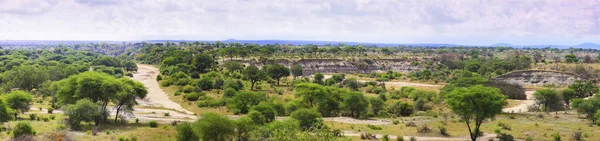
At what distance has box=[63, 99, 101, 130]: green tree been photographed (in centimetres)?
3428

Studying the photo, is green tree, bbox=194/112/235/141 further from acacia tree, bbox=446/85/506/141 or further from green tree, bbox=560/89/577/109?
green tree, bbox=560/89/577/109

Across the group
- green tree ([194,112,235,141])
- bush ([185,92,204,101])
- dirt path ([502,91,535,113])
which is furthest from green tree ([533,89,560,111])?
bush ([185,92,204,101])

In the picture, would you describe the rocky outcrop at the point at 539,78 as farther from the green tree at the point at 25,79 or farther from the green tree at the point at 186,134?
the green tree at the point at 25,79

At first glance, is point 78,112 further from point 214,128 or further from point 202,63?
point 202,63

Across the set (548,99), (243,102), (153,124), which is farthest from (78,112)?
(548,99)

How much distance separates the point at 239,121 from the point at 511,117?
110ft

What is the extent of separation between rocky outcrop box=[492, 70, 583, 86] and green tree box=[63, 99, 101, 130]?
3716 inches

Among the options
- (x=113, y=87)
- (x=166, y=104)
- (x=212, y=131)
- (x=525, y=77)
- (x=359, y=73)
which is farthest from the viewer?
(x=359, y=73)

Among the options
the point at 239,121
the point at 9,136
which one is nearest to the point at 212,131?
the point at 239,121

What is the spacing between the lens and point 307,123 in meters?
36.4

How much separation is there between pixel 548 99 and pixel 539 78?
4726 cm

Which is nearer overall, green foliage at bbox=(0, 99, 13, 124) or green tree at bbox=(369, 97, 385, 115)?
green foliage at bbox=(0, 99, 13, 124)

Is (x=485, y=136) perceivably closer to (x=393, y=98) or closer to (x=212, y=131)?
(x=212, y=131)

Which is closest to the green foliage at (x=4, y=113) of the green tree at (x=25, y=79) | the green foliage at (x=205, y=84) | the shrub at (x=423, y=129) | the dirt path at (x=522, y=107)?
the green tree at (x=25, y=79)
